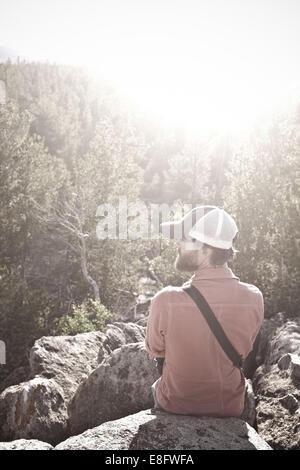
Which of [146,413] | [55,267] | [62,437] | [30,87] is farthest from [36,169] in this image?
[30,87]

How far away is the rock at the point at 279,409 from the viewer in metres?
3.81

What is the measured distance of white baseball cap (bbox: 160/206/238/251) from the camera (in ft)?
9.47

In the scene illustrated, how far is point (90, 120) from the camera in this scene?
53.3 metres

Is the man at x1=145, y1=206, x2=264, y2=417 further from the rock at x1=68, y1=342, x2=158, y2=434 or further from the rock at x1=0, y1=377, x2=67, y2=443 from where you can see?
the rock at x1=0, y1=377, x2=67, y2=443

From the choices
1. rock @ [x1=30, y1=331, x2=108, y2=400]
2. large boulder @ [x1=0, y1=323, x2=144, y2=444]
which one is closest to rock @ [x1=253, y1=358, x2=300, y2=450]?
large boulder @ [x1=0, y1=323, x2=144, y2=444]

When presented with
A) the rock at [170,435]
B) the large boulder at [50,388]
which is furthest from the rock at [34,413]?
the rock at [170,435]

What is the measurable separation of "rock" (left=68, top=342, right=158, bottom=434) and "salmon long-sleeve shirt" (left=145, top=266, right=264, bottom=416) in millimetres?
2110

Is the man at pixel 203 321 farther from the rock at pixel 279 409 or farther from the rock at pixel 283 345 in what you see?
the rock at pixel 283 345

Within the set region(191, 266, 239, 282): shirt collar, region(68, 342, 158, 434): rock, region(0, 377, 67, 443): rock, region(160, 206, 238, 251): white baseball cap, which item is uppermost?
region(160, 206, 238, 251): white baseball cap

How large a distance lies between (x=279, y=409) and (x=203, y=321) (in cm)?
253

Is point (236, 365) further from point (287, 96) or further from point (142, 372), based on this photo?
point (287, 96)

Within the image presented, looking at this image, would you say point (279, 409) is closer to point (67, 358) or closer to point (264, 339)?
point (264, 339)

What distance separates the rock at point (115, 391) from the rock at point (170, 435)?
6.33 ft
